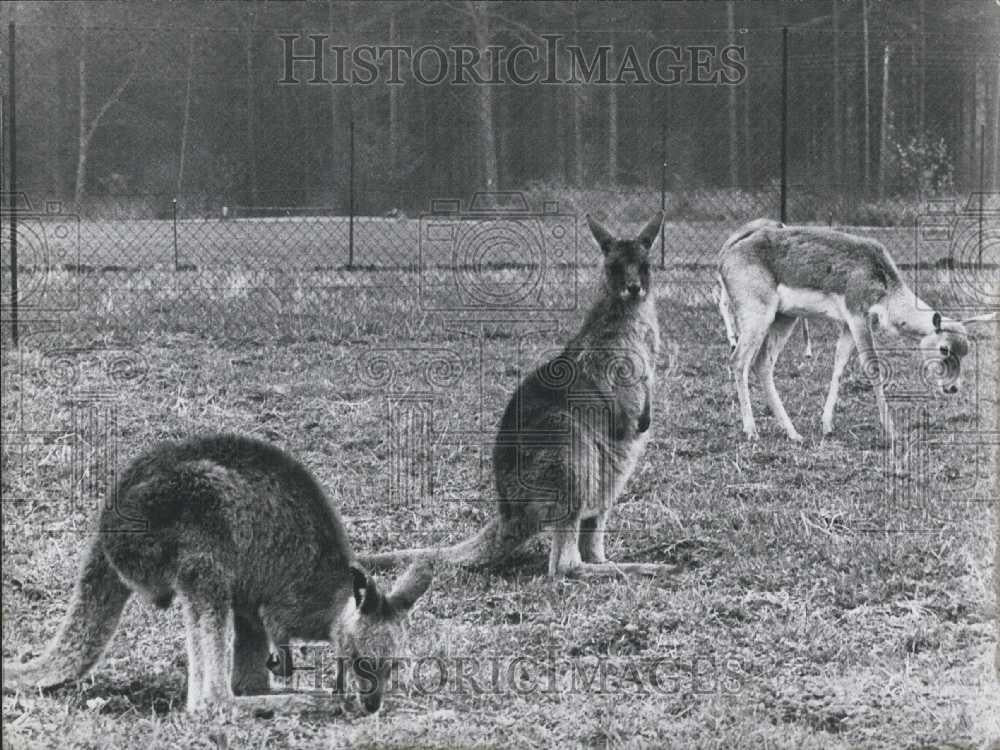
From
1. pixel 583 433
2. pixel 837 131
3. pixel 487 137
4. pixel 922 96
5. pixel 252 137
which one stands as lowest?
pixel 583 433

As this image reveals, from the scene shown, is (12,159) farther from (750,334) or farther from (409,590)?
(750,334)

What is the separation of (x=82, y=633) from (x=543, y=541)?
5.81ft

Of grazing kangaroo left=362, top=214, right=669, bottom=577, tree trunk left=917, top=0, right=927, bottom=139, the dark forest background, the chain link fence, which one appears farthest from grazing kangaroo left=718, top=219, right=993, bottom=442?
tree trunk left=917, top=0, right=927, bottom=139

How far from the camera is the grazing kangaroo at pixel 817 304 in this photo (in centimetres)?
634

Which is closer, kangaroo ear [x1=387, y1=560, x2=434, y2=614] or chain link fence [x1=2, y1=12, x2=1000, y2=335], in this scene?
kangaroo ear [x1=387, y1=560, x2=434, y2=614]

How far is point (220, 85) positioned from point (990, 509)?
19.8ft

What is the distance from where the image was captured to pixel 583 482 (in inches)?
182

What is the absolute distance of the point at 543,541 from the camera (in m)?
4.76

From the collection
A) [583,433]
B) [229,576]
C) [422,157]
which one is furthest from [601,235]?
[422,157]

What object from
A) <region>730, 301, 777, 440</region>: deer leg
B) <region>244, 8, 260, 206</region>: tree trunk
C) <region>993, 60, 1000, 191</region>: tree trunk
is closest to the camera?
<region>993, 60, 1000, 191</region>: tree trunk

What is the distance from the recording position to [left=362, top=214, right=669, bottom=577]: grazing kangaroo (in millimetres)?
4582

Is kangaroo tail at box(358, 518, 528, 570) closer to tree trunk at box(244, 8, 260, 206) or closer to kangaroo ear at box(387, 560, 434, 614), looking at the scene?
kangaroo ear at box(387, 560, 434, 614)

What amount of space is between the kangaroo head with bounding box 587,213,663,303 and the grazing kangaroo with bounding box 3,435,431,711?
154 cm

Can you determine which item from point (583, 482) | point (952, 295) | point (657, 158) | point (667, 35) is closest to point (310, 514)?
point (583, 482)
